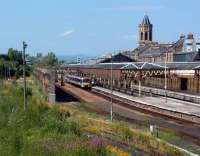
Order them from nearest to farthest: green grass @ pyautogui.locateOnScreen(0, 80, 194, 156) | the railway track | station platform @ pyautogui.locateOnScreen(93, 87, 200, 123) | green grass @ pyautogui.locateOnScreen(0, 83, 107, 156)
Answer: green grass @ pyautogui.locateOnScreen(0, 83, 107, 156), green grass @ pyautogui.locateOnScreen(0, 80, 194, 156), the railway track, station platform @ pyautogui.locateOnScreen(93, 87, 200, 123)

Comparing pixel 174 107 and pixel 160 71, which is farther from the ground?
pixel 160 71

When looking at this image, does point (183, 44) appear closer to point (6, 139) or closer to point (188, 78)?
point (188, 78)

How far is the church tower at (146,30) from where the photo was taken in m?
191

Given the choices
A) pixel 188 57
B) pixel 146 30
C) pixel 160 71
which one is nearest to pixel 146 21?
pixel 146 30

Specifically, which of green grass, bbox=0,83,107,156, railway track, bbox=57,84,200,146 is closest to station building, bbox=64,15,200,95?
railway track, bbox=57,84,200,146

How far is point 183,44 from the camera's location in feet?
404

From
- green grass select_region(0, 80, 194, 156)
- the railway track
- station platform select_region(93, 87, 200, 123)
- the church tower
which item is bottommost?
the railway track

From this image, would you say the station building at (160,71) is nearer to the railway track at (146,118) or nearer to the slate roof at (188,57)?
the slate roof at (188,57)

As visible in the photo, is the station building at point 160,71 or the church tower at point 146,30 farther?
the church tower at point 146,30

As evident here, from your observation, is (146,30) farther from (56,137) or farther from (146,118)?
(56,137)

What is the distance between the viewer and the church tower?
191 metres

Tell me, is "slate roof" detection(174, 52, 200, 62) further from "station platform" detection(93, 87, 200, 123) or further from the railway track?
"station platform" detection(93, 87, 200, 123)

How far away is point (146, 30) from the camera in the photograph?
191000mm

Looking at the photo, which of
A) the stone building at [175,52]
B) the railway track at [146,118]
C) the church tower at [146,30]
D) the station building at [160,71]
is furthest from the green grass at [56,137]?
the church tower at [146,30]
